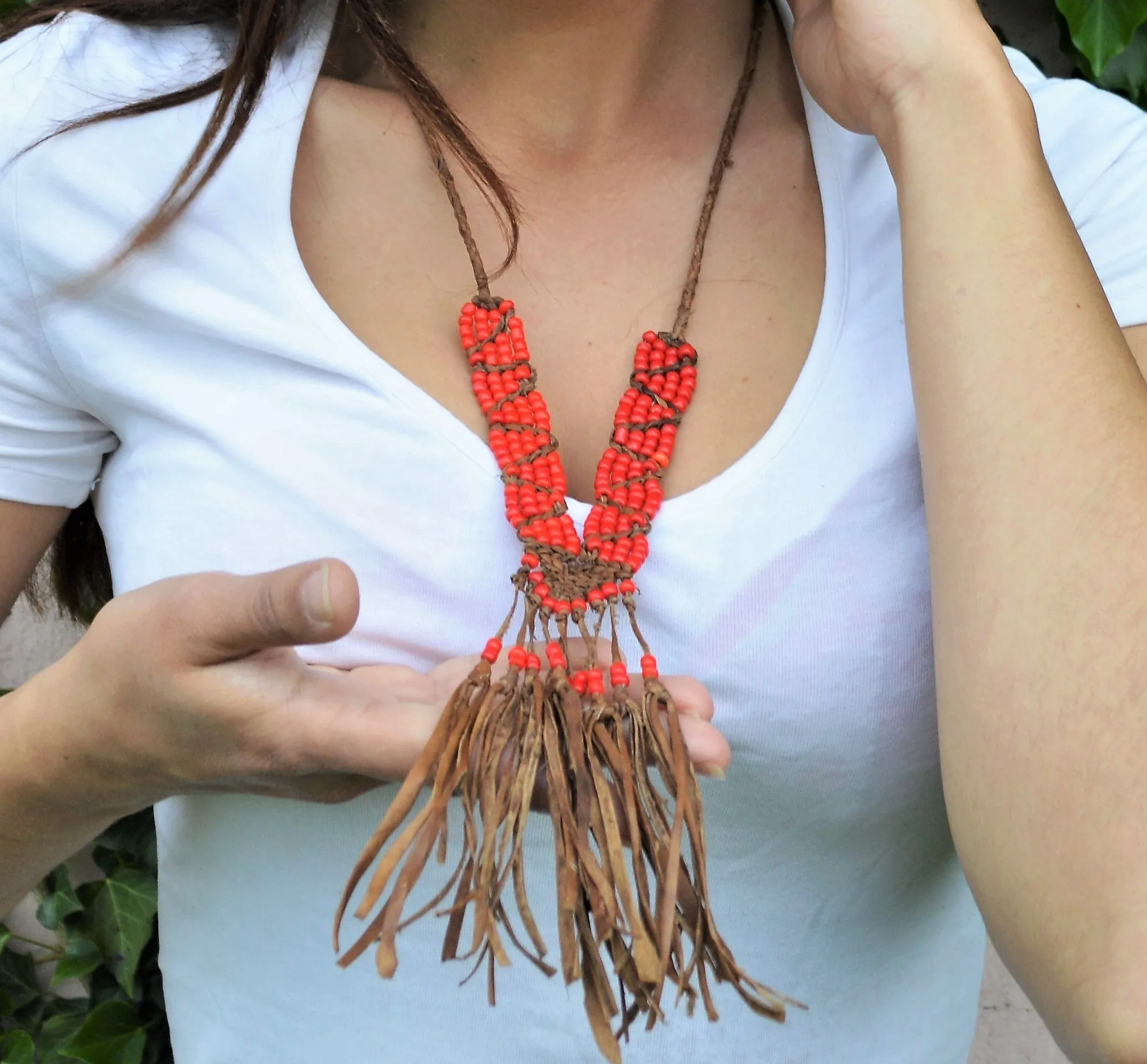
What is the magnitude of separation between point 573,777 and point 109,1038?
122 centimetres

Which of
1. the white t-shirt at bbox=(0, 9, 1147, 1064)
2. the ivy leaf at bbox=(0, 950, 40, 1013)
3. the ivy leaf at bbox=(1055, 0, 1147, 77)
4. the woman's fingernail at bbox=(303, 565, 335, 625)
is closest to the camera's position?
the woman's fingernail at bbox=(303, 565, 335, 625)

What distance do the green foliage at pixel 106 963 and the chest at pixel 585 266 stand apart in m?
0.99

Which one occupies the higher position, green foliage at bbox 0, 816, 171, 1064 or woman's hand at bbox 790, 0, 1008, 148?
woman's hand at bbox 790, 0, 1008, 148

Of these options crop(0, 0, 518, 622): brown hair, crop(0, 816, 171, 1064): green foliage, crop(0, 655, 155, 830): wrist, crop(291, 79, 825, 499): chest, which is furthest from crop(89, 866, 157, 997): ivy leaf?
crop(291, 79, 825, 499): chest

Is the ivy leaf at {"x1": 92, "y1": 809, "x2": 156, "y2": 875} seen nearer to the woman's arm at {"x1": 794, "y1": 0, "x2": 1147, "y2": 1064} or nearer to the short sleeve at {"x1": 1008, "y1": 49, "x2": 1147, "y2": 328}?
the woman's arm at {"x1": 794, "y1": 0, "x2": 1147, "y2": 1064}

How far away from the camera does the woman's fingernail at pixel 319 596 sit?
53cm

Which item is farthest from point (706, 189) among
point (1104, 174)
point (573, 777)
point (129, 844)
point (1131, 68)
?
point (129, 844)

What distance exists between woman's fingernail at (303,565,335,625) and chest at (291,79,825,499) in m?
0.32

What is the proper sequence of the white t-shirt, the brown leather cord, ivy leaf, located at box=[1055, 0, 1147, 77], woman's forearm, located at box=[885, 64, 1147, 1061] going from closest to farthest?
1. woman's forearm, located at box=[885, 64, 1147, 1061]
2. the white t-shirt
3. the brown leather cord
4. ivy leaf, located at box=[1055, 0, 1147, 77]

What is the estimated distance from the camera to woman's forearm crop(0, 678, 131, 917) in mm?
747

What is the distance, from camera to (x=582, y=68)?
38.5 inches

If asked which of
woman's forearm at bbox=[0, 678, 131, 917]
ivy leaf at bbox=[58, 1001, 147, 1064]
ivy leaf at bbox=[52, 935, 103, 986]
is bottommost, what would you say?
ivy leaf at bbox=[58, 1001, 147, 1064]

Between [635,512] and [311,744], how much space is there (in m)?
0.29

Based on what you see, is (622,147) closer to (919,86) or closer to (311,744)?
(919,86)
